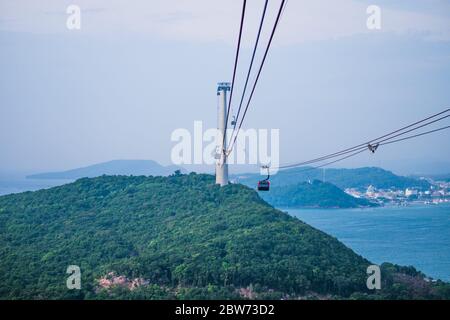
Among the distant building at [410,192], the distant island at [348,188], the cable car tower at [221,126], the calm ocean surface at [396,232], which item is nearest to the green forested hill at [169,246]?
the cable car tower at [221,126]

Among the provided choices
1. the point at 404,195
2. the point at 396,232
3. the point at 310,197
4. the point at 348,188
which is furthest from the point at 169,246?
the point at 404,195

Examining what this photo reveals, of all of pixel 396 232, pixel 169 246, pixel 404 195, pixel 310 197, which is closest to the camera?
pixel 169 246

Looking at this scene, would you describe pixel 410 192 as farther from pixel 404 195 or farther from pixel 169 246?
pixel 169 246

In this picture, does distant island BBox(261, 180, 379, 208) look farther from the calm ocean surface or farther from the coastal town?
the coastal town

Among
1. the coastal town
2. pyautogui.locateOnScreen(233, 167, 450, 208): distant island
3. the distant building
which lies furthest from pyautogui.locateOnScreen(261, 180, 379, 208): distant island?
the distant building

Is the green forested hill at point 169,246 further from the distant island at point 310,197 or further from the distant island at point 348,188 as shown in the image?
the distant island at point 310,197
